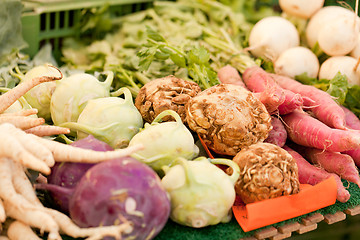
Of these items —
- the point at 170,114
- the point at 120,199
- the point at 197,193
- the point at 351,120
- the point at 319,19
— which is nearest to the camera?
the point at 120,199

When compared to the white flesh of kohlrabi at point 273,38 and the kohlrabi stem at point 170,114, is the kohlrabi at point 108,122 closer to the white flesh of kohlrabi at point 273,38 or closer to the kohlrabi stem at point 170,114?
the kohlrabi stem at point 170,114

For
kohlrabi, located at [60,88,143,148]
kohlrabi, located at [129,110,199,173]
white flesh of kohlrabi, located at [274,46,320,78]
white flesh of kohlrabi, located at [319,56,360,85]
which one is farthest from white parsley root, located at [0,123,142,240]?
white flesh of kohlrabi, located at [319,56,360,85]

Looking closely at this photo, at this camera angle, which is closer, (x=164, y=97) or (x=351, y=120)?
(x=164, y=97)

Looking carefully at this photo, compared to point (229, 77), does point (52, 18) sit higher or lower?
lower

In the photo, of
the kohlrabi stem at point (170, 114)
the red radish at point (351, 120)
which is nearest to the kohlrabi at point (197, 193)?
the kohlrabi stem at point (170, 114)

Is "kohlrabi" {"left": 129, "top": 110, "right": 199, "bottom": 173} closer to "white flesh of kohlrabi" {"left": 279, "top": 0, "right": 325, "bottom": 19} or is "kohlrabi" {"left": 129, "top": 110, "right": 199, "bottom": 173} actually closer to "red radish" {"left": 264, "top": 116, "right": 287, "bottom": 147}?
"red radish" {"left": 264, "top": 116, "right": 287, "bottom": 147}

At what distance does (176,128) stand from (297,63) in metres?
1.43

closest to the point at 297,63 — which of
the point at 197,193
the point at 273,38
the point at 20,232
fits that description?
the point at 273,38

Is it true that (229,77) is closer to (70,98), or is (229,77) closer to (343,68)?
(343,68)

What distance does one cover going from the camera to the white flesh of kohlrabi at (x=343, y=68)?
2.60 m

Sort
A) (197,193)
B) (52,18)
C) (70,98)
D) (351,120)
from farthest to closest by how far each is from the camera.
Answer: (52,18)
(351,120)
(70,98)
(197,193)

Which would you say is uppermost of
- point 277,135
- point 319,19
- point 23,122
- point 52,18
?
point 319,19

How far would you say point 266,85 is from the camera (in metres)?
2.27

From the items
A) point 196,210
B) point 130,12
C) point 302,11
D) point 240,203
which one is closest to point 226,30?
point 302,11
